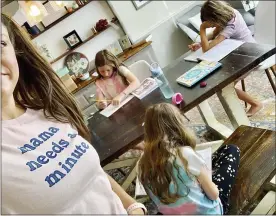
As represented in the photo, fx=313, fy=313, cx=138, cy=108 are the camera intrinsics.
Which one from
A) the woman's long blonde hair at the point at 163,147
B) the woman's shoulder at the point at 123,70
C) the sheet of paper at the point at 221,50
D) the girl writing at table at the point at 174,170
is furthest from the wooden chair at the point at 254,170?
the woman's shoulder at the point at 123,70

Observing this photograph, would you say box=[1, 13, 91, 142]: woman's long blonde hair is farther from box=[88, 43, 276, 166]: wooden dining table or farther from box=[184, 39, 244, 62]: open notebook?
box=[184, 39, 244, 62]: open notebook

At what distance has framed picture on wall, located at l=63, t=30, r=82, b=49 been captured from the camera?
3.36m

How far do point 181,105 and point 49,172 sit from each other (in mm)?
1019

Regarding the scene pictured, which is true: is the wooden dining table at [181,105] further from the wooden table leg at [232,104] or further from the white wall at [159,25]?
the white wall at [159,25]

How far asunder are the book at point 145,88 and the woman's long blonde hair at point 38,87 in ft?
3.43

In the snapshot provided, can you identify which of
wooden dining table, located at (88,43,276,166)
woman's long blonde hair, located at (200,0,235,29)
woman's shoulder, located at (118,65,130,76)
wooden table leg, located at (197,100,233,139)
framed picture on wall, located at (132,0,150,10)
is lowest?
wooden table leg, located at (197,100,233,139)

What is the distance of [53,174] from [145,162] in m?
0.67

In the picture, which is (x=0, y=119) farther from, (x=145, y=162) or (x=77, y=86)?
(x=77, y=86)

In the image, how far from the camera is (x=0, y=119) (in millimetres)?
593

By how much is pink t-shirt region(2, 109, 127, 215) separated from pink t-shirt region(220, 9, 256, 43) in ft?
4.31

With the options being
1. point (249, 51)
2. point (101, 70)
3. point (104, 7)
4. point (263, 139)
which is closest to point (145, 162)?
point (263, 139)

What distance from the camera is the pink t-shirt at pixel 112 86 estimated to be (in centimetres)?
213

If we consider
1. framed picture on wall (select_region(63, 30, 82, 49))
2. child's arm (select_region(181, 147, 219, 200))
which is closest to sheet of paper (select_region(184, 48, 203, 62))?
child's arm (select_region(181, 147, 219, 200))

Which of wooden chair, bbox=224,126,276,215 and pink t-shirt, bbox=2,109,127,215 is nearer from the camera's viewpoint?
pink t-shirt, bbox=2,109,127,215
